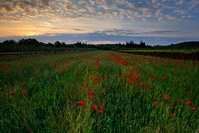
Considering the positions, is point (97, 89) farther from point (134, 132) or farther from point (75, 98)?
point (134, 132)

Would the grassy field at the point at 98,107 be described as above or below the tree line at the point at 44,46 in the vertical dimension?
below

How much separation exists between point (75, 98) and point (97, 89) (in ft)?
1.96

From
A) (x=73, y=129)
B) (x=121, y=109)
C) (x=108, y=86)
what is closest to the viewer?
(x=73, y=129)

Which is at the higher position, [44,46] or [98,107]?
[44,46]

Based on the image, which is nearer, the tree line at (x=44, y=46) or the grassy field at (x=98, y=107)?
the grassy field at (x=98, y=107)

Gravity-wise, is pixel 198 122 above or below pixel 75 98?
below

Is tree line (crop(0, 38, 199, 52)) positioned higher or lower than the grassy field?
higher

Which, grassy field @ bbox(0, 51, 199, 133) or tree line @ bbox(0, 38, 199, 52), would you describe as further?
tree line @ bbox(0, 38, 199, 52)

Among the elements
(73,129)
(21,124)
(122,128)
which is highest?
(73,129)

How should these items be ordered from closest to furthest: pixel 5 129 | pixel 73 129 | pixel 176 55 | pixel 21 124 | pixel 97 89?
pixel 73 129 < pixel 5 129 < pixel 21 124 < pixel 97 89 < pixel 176 55

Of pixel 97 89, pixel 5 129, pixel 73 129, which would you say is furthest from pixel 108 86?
pixel 5 129

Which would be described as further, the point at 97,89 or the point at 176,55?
the point at 176,55

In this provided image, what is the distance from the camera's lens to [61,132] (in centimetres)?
132

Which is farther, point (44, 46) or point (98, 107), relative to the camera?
point (44, 46)
